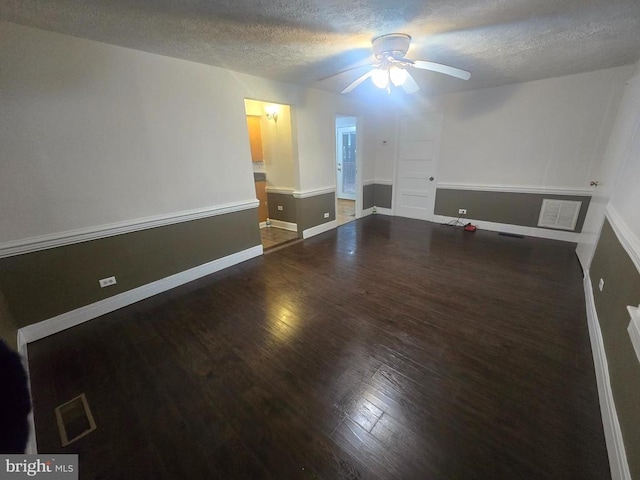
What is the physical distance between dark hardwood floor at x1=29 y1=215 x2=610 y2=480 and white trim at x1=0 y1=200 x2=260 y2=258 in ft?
2.50

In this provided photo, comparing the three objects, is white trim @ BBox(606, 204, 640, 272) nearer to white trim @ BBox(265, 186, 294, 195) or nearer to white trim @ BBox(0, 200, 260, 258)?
white trim @ BBox(0, 200, 260, 258)

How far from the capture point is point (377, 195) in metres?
5.86

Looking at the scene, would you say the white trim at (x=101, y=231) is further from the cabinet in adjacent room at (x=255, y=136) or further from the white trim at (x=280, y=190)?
the cabinet in adjacent room at (x=255, y=136)

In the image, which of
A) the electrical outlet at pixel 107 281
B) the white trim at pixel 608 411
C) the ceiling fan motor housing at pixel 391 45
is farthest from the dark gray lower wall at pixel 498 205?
the electrical outlet at pixel 107 281

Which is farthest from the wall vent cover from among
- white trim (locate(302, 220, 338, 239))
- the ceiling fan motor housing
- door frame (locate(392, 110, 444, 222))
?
the ceiling fan motor housing

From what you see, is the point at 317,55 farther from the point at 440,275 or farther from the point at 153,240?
the point at 440,275

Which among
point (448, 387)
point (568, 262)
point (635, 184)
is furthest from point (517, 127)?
point (448, 387)

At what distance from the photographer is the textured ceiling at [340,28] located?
1.66 meters

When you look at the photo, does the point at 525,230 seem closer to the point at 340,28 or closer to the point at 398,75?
the point at 398,75

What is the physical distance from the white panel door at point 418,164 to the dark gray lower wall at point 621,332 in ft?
9.98

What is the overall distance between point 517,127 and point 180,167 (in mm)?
4872

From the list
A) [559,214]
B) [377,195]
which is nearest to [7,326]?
[377,195]

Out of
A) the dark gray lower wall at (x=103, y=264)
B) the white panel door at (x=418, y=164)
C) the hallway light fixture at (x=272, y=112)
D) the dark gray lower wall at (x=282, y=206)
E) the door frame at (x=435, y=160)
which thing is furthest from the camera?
the white panel door at (x=418, y=164)

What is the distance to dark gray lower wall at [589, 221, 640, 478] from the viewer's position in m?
1.10
